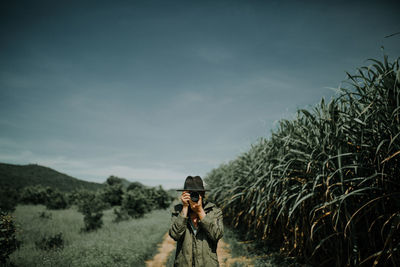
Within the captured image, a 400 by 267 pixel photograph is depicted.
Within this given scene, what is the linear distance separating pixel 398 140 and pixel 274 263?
3390 mm

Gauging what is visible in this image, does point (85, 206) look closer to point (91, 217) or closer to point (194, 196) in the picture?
point (91, 217)

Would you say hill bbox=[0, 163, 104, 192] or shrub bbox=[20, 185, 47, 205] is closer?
shrub bbox=[20, 185, 47, 205]

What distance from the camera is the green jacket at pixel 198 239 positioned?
84.5 inches

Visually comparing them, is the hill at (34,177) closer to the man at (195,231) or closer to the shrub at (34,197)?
the shrub at (34,197)

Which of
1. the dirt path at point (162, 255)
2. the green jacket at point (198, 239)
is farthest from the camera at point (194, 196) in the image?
the dirt path at point (162, 255)

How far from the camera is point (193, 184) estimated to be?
7.38 ft

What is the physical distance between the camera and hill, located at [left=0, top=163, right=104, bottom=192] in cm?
3932

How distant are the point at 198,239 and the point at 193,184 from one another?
2.04ft

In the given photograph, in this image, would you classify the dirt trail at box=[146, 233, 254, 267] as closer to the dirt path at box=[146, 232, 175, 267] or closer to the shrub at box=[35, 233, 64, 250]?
the dirt path at box=[146, 232, 175, 267]

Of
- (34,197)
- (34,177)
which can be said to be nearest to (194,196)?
(34,197)

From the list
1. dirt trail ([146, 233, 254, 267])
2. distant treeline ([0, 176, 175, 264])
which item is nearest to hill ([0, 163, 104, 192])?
→ distant treeline ([0, 176, 175, 264])

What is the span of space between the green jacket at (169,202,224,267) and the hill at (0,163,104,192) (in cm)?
4151

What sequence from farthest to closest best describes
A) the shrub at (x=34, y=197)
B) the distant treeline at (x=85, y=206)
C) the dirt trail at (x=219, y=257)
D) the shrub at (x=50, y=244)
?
the shrub at (x=34, y=197), the shrub at (x=50, y=244), the dirt trail at (x=219, y=257), the distant treeline at (x=85, y=206)

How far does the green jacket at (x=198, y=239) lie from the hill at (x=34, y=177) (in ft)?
136
